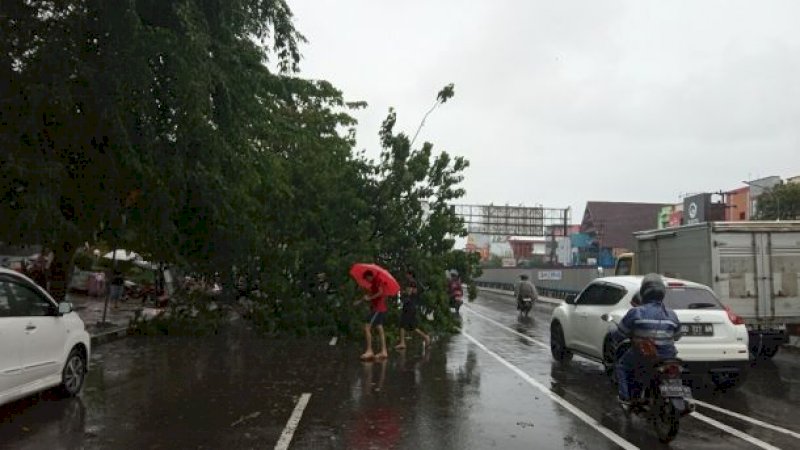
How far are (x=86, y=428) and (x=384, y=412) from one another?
336 centimetres

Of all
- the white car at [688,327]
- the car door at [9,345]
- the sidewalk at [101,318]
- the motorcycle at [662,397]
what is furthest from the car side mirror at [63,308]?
the white car at [688,327]

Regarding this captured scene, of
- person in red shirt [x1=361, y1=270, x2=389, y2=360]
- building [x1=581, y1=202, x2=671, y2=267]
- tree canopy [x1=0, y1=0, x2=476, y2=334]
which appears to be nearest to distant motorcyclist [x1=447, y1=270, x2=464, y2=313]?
tree canopy [x1=0, y1=0, x2=476, y2=334]

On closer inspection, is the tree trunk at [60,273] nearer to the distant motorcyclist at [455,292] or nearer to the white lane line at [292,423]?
the white lane line at [292,423]

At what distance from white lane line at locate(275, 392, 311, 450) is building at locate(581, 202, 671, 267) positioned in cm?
7532

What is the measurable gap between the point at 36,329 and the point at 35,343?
0.18 meters

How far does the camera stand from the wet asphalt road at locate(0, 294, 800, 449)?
22.9 ft

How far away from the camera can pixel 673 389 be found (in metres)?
7.00

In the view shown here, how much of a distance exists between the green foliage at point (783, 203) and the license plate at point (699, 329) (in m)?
40.1

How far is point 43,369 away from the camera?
8.02 metres

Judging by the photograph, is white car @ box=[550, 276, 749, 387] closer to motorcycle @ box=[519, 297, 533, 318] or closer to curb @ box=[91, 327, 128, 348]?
curb @ box=[91, 327, 128, 348]

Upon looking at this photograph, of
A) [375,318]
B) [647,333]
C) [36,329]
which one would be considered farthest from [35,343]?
[647,333]

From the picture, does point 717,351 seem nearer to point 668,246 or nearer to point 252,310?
point 668,246

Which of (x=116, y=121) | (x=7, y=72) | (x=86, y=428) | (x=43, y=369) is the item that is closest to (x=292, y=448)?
(x=86, y=428)

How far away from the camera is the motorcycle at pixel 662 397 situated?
692 cm
